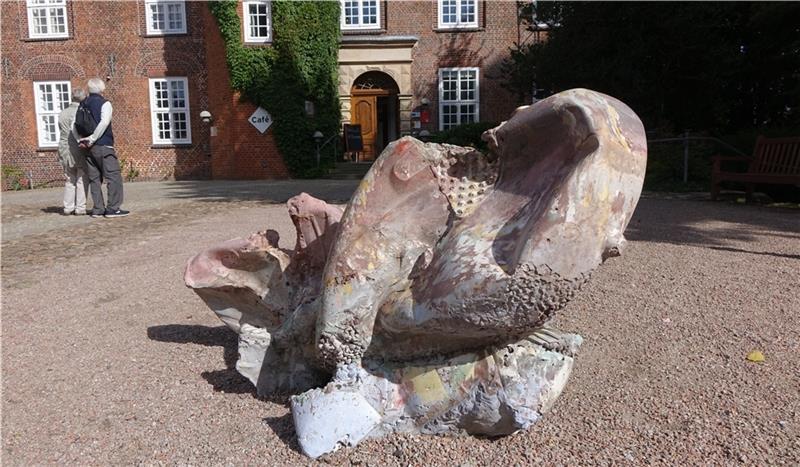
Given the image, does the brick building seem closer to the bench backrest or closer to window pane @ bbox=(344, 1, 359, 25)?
window pane @ bbox=(344, 1, 359, 25)

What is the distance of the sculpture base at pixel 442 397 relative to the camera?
6.62ft

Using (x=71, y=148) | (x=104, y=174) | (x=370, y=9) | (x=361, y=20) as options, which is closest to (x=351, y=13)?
(x=361, y=20)

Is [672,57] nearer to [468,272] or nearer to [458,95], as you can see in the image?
[458,95]

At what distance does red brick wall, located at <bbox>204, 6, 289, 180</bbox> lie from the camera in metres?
20.5

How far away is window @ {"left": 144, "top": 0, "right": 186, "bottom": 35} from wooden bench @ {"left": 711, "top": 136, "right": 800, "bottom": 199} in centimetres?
1915

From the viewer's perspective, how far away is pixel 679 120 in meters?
16.5

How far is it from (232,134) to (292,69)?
322cm

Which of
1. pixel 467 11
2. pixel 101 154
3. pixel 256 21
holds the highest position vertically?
pixel 467 11

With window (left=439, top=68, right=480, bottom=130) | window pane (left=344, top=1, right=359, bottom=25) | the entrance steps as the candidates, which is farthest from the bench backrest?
window pane (left=344, top=1, right=359, bottom=25)

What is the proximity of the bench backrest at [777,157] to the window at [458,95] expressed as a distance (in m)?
13.9

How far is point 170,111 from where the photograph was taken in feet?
74.3

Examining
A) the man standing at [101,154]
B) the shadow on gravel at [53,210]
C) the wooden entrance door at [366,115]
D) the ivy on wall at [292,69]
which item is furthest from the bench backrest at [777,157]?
the wooden entrance door at [366,115]

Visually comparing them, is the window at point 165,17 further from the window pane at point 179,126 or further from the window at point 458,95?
the window at point 458,95

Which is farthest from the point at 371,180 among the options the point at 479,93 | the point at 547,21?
the point at 479,93
